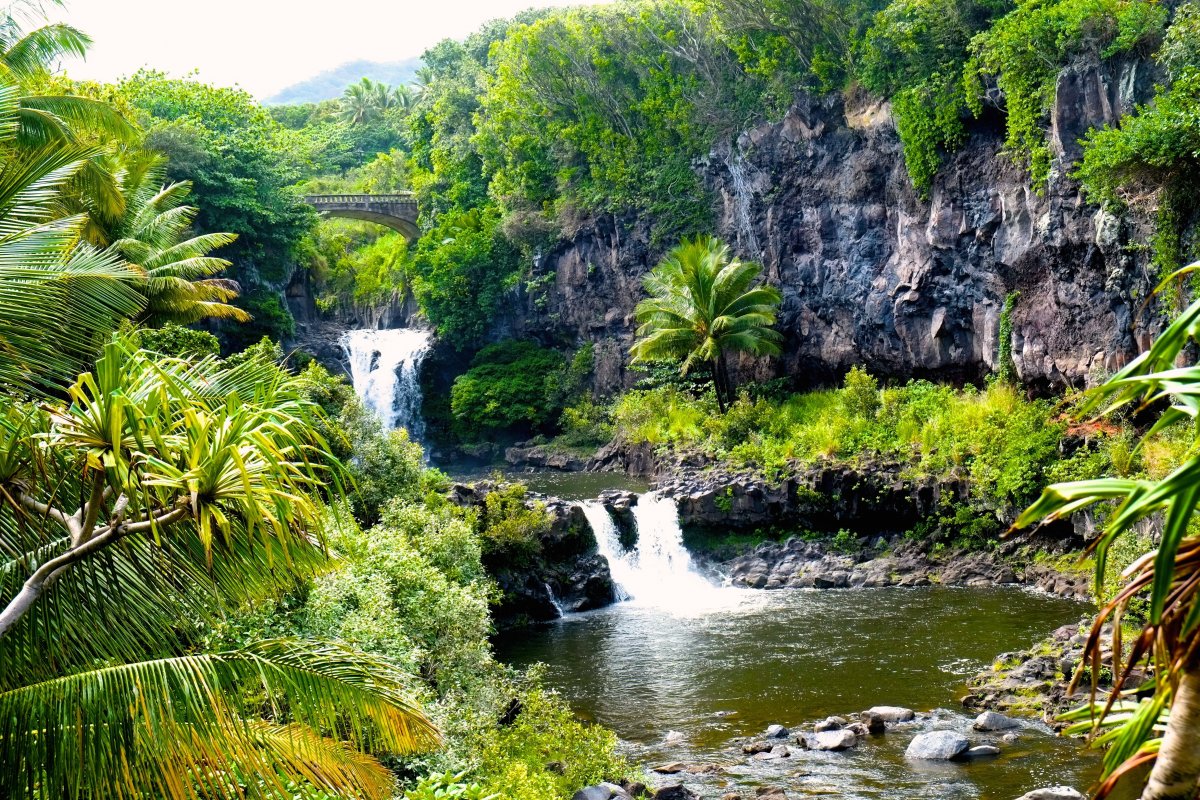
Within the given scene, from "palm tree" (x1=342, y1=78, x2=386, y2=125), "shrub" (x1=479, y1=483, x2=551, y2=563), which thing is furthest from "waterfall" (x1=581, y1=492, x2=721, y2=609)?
"palm tree" (x1=342, y1=78, x2=386, y2=125)

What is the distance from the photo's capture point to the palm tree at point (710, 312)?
102 ft

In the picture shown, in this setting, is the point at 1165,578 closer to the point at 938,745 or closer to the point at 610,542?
the point at 938,745

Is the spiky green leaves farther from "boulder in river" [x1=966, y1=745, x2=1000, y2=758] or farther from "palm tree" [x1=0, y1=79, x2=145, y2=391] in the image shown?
"boulder in river" [x1=966, y1=745, x2=1000, y2=758]

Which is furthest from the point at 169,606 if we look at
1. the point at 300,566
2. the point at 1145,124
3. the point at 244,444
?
the point at 1145,124

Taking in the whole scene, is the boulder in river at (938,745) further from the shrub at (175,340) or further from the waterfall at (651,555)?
the shrub at (175,340)

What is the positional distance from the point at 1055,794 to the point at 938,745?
209 cm

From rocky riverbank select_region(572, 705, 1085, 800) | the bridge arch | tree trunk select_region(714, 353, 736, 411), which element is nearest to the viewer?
rocky riverbank select_region(572, 705, 1085, 800)

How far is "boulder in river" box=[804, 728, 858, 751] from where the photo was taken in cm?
1366

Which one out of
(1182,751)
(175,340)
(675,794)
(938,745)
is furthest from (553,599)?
(1182,751)

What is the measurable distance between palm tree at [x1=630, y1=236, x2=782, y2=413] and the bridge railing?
63.8 feet

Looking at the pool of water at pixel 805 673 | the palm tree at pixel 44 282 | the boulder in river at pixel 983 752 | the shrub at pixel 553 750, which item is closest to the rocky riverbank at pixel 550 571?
the pool of water at pixel 805 673

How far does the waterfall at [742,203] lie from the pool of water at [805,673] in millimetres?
14910

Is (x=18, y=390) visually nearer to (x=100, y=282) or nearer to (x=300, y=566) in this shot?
(x=100, y=282)

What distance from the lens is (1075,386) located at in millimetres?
23562
